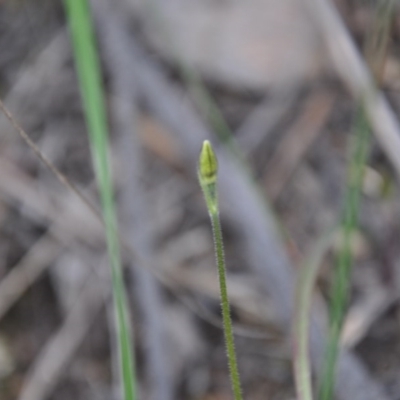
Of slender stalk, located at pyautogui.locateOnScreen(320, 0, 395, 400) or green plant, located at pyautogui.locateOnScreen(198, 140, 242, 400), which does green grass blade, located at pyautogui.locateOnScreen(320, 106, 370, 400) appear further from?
green plant, located at pyautogui.locateOnScreen(198, 140, 242, 400)

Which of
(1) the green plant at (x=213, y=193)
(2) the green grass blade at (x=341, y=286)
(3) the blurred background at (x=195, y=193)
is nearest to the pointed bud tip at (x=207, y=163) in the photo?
(1) the green plant at (x=213, y=193)

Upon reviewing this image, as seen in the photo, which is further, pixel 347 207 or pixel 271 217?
pixel 271 217

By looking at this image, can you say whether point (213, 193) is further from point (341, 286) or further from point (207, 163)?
point (341, 286)

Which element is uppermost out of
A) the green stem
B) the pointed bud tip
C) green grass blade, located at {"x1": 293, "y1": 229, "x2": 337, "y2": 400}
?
green grass blade, located at {"x1": 293, "y1": 229, "x2": 337, "y2": 400}

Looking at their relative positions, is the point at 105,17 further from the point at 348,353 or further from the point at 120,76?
the point at 348,353

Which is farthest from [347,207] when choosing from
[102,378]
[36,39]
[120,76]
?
[36,39]

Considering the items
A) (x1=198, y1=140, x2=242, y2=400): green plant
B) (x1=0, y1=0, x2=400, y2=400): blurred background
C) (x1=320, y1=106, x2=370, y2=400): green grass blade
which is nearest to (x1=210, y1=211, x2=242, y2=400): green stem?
(x1=198, y1=140, x2=242, y2=400): green plant

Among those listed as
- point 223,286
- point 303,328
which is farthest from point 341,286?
point 223,286

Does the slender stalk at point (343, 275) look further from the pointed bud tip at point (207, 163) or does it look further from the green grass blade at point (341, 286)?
the pointed bud tip at point (207, 163)

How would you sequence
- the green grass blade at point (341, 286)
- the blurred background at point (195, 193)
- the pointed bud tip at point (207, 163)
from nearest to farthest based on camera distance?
1. the pointed bud tip at point (207, 163)
2. the green grass blade at point (341, 286)
3. the blurred background at point (195, 193)
